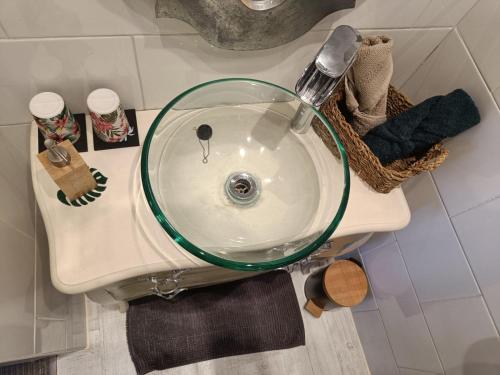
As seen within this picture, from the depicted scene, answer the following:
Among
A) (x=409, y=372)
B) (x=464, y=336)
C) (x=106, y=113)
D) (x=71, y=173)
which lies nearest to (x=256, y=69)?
(x=106, y=113)

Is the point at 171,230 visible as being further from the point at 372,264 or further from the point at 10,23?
the point at 372,264

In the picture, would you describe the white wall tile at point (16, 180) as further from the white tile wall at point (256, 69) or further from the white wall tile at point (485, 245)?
the white wall tile at point (485, 245)

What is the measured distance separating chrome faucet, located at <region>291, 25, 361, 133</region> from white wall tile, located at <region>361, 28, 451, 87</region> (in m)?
0.17

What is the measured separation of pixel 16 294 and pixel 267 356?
0.87m

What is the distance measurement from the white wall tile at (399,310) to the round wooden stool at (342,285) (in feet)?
0.18

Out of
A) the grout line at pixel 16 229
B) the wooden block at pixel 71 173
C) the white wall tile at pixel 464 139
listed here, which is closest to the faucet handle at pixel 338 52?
the white wall tile at pixel 464 139

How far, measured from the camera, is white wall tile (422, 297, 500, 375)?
80cm

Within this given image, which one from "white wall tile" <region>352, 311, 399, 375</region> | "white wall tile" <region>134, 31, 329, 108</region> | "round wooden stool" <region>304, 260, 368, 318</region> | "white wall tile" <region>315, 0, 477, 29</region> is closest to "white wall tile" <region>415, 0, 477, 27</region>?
"white wall tile" <region>315, 0, 477, 29</region>

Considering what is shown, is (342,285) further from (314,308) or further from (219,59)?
(219,59)

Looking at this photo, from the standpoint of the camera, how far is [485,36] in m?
0.69

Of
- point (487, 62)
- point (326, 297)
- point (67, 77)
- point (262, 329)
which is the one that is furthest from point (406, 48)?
point (262, 329)

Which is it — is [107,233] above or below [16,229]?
below

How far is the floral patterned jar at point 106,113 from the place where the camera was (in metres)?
0.64

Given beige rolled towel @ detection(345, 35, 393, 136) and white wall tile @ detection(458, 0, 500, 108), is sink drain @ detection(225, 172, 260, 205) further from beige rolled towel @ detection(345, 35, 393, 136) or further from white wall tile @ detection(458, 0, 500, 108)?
white wall tile @ detection(458, 0, 500, 108)
